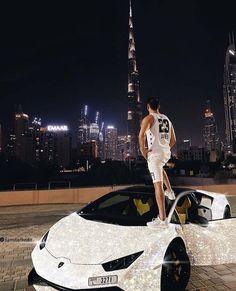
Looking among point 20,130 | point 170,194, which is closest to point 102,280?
point 170,194

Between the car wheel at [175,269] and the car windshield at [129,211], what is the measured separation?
1.66ft

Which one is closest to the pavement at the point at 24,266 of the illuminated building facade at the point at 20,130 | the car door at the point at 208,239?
the car door at the point at 208,239

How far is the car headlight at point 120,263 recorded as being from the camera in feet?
10.2

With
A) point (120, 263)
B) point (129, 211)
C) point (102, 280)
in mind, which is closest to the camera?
point (102, 280)

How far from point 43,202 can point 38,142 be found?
166 meters

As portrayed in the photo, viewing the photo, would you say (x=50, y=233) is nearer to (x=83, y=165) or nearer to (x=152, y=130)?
(x=152, y=130)

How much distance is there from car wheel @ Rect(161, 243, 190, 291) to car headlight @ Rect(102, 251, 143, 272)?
20.5 inches

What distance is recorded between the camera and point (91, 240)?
352cm

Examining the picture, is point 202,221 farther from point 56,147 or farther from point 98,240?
point 56,147

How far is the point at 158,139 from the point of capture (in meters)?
4.39

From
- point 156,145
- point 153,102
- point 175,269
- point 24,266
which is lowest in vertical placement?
point 24,266

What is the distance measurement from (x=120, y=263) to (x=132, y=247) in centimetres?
24

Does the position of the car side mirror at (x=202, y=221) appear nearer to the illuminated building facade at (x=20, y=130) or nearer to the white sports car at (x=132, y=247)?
the white sports car at (x=132, y=247)

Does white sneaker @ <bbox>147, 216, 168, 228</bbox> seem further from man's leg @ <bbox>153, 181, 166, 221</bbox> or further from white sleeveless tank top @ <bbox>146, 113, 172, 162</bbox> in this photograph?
white sleeveless tank top @ <bbox>146, 113, 172, 162</bbox>
